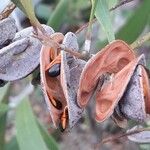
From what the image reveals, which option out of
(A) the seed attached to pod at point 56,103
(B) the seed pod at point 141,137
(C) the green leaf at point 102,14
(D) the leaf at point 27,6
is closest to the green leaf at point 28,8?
(D) the leaf at point 27,6

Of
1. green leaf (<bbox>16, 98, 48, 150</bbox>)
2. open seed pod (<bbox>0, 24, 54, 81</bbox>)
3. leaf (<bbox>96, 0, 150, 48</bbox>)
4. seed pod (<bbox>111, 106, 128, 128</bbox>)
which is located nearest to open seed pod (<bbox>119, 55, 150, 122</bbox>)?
seed pod (<bbox>111, 106, 128, 128</bbox>)

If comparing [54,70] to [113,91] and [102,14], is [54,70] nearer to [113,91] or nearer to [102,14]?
→ [113,91]

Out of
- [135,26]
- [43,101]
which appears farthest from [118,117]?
[43,101]

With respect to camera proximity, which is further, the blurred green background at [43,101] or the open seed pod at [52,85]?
the blurred green background at [43,101]

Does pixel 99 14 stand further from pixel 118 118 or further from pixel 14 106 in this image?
pixel 14 106

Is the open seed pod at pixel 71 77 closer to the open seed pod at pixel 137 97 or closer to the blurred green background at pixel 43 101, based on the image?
the open seed pod at pixel 137 97

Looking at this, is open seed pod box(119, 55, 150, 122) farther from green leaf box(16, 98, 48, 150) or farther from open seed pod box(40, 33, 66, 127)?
green leaf box(16, 98, 48, 150)
